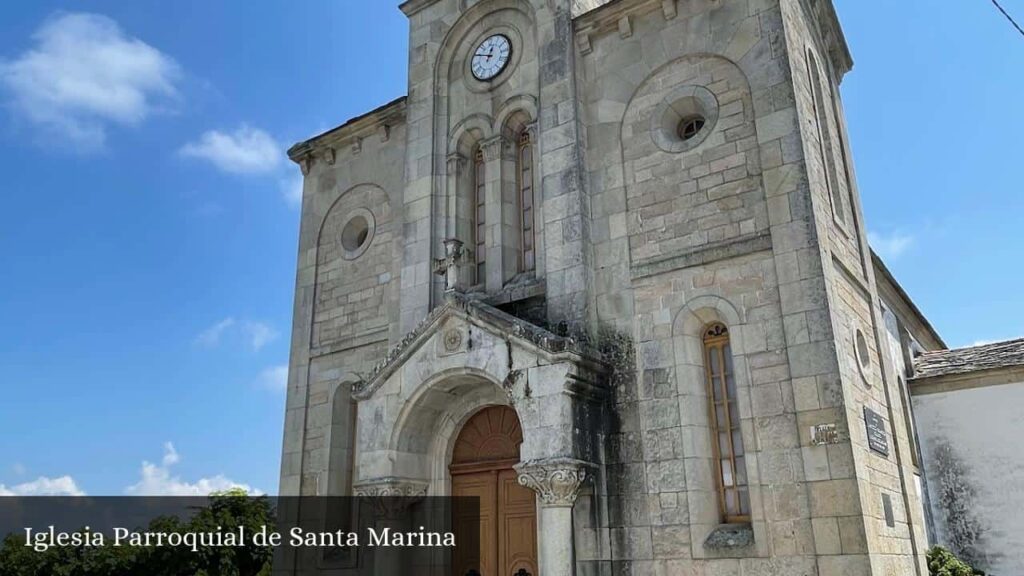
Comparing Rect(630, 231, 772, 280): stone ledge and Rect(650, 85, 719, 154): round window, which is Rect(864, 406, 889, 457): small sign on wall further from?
Rect(650, 85, 719, 154): round window

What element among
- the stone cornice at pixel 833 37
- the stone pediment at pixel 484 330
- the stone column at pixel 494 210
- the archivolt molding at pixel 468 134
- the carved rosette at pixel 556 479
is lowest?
the carved rosette at pixel 556 479

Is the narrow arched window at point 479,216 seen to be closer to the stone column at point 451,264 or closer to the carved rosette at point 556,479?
the stone column at point 451,264

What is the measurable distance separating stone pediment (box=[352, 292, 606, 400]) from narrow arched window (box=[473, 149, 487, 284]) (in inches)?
73.3

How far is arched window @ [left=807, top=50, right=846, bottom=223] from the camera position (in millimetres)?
11930

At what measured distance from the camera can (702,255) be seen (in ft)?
35.0

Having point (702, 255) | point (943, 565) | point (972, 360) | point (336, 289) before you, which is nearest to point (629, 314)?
point (702, 255)

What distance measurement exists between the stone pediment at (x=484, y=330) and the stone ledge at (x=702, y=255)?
4.80 ft

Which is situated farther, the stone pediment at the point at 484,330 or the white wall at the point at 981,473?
the white wall at the point at 981,473

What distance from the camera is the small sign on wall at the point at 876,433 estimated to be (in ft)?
32.5

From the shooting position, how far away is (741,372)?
10.0m

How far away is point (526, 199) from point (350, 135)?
487 centimetres

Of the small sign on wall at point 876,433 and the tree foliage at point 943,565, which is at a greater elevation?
the small sign on wall at point 876,433

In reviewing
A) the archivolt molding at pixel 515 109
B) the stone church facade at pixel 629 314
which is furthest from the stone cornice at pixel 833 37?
the archivolt molding at pixel 515 109

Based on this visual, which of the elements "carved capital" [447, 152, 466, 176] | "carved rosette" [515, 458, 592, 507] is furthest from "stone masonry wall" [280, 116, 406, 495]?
"carved rosette" [515, 458, 592, 507]
